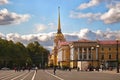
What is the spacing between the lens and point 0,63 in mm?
155875

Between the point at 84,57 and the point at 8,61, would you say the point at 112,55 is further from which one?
the point at 8,61

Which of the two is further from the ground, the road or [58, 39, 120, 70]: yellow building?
[58, 39, 120, 70]: yellow building

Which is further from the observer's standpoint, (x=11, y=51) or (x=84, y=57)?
(x=84, y=57)

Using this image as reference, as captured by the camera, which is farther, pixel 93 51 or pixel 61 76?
pixel 93 51

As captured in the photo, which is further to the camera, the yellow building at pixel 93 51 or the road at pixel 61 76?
the yellow building at pixel 93 51

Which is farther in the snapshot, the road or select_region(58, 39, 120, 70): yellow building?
select_region(58, 39, 120, 70): yellow building

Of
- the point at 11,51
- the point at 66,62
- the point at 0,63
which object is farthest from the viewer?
the point at 66,62

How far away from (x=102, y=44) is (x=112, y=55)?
6.26 meters

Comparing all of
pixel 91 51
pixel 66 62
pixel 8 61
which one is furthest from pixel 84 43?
pixel 8 61

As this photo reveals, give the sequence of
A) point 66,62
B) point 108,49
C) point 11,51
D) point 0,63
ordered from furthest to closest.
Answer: point 66,62, point 108,49, point 11,51, point 0,63

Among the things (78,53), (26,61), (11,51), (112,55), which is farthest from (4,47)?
(112,55)

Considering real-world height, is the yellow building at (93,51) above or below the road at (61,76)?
above

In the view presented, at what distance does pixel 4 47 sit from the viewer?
16212cm

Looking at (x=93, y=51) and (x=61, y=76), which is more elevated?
(x=93, y=51)
